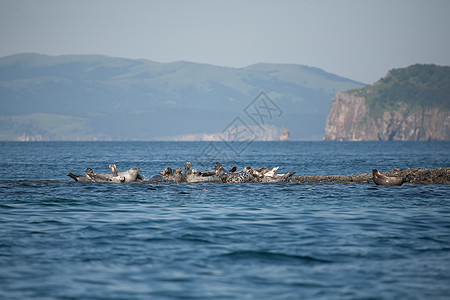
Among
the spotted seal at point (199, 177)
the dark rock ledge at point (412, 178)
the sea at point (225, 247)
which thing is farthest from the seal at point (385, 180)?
the spotted seal at point (199, 177)

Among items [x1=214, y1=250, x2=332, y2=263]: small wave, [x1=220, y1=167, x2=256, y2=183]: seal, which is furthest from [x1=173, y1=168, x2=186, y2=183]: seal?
[x1=214, y1=250, x2=332, y2=263]: small wave

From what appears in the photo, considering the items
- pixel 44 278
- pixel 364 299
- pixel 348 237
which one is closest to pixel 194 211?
pixel 348 237

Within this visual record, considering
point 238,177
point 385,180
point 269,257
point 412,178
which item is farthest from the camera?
point 238,177

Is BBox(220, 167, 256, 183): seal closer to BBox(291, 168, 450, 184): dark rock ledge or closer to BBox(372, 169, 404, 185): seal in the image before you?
BBox(291, 168, 450, 184): dark rock ledge

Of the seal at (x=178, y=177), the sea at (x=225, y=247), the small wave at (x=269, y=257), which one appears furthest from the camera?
the seal at (x=178, y=177)

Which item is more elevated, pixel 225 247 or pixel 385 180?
pixel 385 180

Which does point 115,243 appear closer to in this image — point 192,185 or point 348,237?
point 348,237

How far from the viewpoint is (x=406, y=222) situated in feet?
63.1

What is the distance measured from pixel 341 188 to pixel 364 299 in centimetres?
2069

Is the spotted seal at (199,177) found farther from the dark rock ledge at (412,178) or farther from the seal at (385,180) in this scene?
the seal at (385,180)

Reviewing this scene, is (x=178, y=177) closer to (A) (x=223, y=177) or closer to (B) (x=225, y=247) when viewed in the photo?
(A) (x=223, y=177)

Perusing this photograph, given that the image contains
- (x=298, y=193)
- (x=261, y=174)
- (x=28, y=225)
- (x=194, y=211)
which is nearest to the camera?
(x=28, y=225)

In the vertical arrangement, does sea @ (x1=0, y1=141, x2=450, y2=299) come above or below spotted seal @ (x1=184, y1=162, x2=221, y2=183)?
below

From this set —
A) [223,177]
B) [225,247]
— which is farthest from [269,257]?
[223,177]
